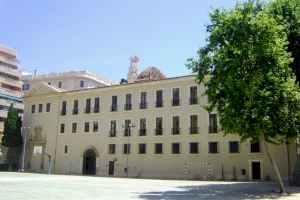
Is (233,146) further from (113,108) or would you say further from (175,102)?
(113,108)

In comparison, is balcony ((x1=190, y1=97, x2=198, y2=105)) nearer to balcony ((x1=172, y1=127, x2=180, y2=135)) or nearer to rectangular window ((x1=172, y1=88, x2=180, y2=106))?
rectangular window ((x1=172, y1=88, x2=180, y2=106))

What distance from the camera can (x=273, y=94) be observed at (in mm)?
24812

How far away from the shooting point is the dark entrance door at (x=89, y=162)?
177ft

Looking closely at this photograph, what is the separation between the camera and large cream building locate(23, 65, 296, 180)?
1708 inches

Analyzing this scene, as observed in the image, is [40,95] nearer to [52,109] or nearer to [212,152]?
[52,109]

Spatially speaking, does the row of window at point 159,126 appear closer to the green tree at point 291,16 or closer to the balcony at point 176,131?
the balcony at point 176,131

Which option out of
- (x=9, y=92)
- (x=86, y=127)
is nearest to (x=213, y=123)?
(x=86, y=127)

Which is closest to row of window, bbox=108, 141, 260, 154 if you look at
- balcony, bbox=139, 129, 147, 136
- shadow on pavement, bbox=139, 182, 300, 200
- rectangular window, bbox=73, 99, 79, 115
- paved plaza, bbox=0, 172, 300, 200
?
balcony, bbox=139, 129, 147, 136

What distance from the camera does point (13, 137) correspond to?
202ft

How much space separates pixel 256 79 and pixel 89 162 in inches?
1385

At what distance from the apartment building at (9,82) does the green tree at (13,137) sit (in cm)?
1497

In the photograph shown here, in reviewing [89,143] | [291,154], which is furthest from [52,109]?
[291,154]

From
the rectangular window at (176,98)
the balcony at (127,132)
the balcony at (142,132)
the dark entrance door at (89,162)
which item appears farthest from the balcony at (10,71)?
the rectangular window at (176,98)

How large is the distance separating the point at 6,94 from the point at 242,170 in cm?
5481
